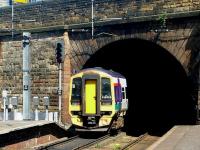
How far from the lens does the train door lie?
17.4 meters

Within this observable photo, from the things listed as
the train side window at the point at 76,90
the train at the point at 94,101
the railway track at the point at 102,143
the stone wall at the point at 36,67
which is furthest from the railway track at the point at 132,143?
the stone wall at the point at 36,67

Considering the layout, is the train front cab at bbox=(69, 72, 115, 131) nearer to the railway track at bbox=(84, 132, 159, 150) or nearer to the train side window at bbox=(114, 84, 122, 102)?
the train side window at bbox=(114, 84, 122, 102)

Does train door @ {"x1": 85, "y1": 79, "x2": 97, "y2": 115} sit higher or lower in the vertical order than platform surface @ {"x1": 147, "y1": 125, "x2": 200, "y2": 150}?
higher

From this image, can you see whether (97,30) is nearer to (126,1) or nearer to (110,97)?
(126,1)

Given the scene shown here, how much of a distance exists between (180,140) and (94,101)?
5.63m

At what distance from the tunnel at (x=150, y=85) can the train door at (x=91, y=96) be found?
4578 millimetres

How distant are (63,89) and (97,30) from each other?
3.57m

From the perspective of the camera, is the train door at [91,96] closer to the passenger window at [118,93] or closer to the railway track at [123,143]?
the passenger window at [118,93]

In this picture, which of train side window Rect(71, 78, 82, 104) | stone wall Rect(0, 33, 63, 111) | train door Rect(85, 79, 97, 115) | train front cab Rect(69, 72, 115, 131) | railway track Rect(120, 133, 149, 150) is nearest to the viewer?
railway track Rect(120, 133, 149, 150)

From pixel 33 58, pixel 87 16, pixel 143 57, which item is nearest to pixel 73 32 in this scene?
pixel 87 16

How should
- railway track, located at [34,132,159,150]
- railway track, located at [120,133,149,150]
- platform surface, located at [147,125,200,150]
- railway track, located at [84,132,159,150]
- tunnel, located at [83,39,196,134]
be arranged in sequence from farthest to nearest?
tunnel, located at [83,39,196,134], railway track, located at [84,132,159,150], railway track, located at [34,132,159,150], railway track, located at [120,133,149,150], platform surface, located at [147,125,200,150]

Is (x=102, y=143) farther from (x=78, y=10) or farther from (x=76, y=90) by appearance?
(x=78, y=10)

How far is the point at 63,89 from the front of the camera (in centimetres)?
2080

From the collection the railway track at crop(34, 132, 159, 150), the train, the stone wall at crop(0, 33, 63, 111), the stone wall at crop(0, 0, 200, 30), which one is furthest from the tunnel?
the railway track at crop(34, 132, 159, 150)
